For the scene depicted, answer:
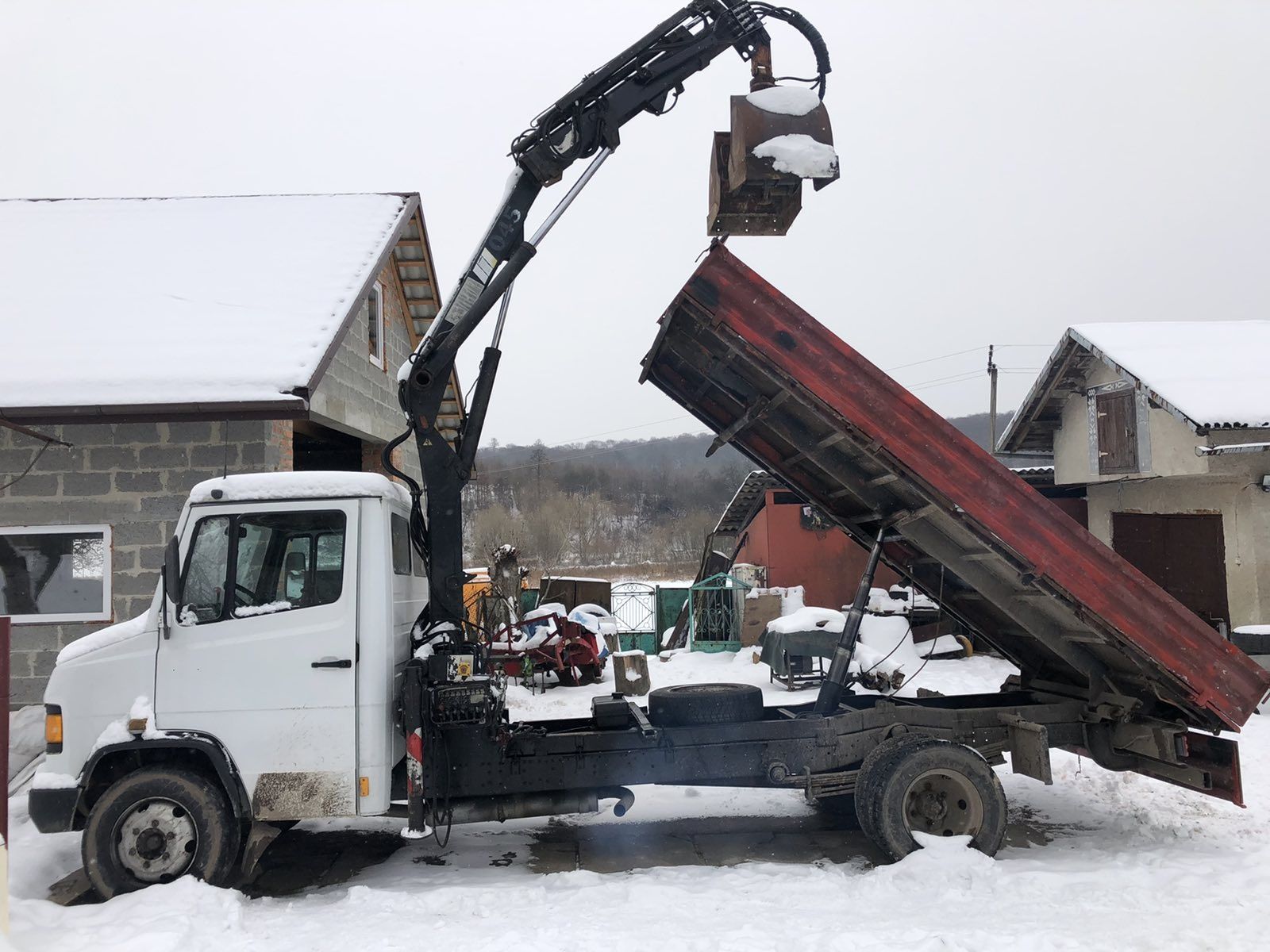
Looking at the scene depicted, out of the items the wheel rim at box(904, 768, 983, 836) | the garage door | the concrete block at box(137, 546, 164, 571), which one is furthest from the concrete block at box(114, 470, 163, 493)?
the garage door

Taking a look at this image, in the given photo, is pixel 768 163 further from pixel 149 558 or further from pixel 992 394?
pixel 992 394

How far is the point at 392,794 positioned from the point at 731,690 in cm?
227

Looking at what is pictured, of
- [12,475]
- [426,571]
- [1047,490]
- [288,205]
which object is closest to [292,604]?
[426,571]

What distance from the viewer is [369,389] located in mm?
12219

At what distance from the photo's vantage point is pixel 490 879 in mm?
5344

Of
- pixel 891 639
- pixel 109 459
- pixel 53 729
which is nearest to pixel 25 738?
pixel 109 459

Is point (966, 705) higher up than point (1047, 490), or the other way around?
point (1047, 490)

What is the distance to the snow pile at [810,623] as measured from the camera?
12.3 metres

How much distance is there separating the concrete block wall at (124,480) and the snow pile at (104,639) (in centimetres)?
375

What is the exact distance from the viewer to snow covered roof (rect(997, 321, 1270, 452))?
519 inches

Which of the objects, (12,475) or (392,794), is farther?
(12,475)

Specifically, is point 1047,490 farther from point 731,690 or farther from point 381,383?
point 731,690

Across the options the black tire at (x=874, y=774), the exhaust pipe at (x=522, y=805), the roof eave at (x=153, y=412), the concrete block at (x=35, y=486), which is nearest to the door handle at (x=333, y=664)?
the exhaust pipe at (x=522, y=805)

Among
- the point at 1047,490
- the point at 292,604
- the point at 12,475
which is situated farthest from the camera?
the point at 1047,490
